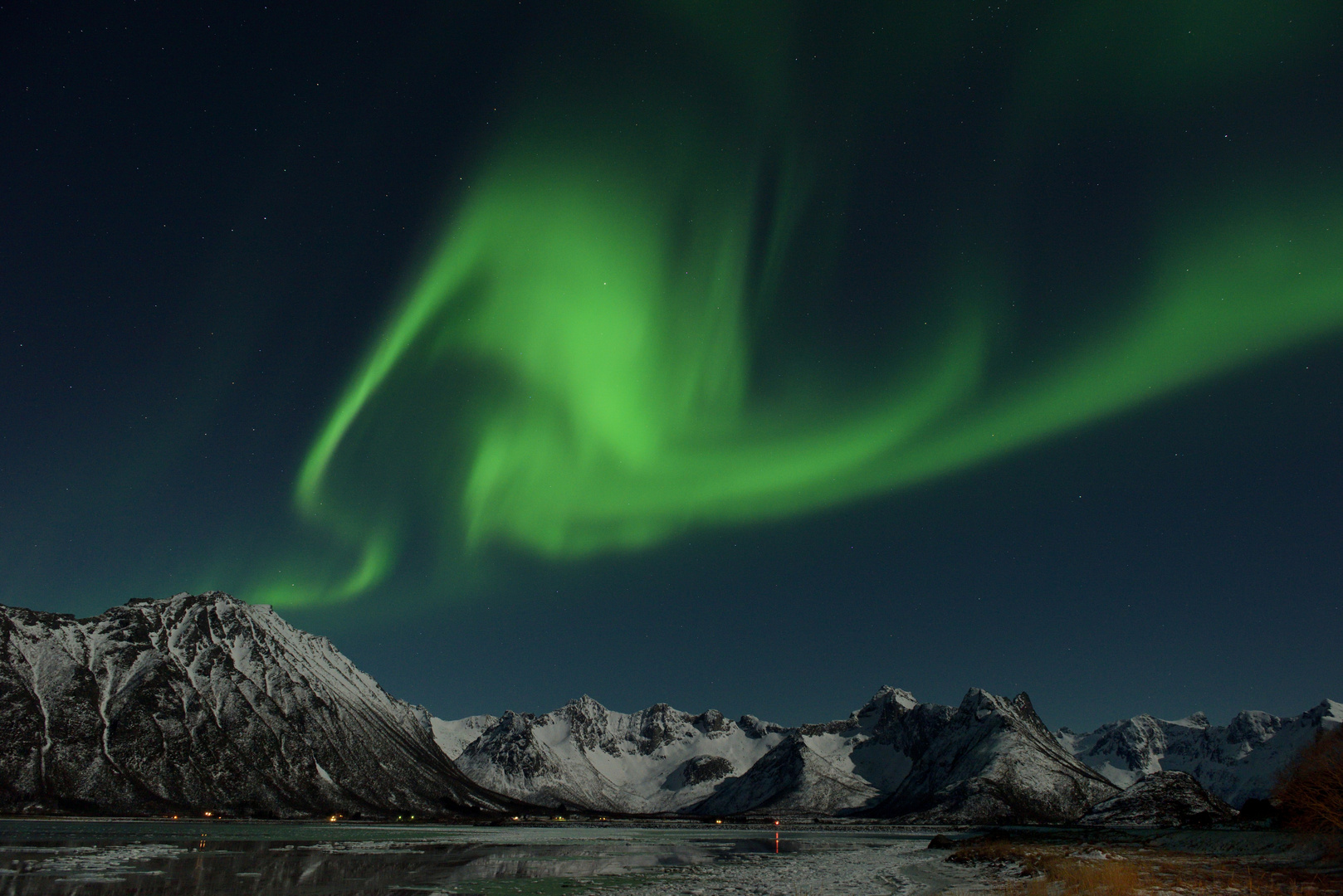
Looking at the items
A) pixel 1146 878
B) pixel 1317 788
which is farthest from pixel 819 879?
pixel 1317 788

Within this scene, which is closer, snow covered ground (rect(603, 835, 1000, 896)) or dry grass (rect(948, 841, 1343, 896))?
dry grass (rect(948, 841, 1343, 896))

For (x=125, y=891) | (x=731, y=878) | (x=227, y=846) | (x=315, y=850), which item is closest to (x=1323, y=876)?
(x=731, y=878)

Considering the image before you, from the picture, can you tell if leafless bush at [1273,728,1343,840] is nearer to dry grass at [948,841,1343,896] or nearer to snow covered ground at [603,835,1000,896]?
dry grass at [948,841,1343,896]

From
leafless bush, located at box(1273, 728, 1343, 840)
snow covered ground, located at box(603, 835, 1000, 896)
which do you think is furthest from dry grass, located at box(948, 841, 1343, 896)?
leafless bush, located at box(1273, 728, 1343, 840)

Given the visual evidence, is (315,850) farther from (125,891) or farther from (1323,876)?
(1323,876)

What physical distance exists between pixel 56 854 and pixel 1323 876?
10860 centimetres

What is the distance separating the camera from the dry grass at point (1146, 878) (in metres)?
45.7

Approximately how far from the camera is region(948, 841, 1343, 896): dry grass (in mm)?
45656

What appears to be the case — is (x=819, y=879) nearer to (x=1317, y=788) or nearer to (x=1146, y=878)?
(x=1146, y=878)

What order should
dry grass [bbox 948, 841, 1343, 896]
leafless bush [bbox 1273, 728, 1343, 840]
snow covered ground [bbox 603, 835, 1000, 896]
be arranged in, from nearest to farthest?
dry grass [bbox 948, 841, 1343, 896] < snow covered ground [bbox 603, 835, 1000, 896] < leafless bush [bbox 1273, 728, 1343, 840]

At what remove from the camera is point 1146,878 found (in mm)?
55125

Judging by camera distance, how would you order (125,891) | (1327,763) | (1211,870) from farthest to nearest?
(1327,763), (1211,870), (125,891)

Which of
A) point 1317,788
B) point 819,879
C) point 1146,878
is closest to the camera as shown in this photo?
point 1146,878

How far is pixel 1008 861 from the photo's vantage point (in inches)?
3204
